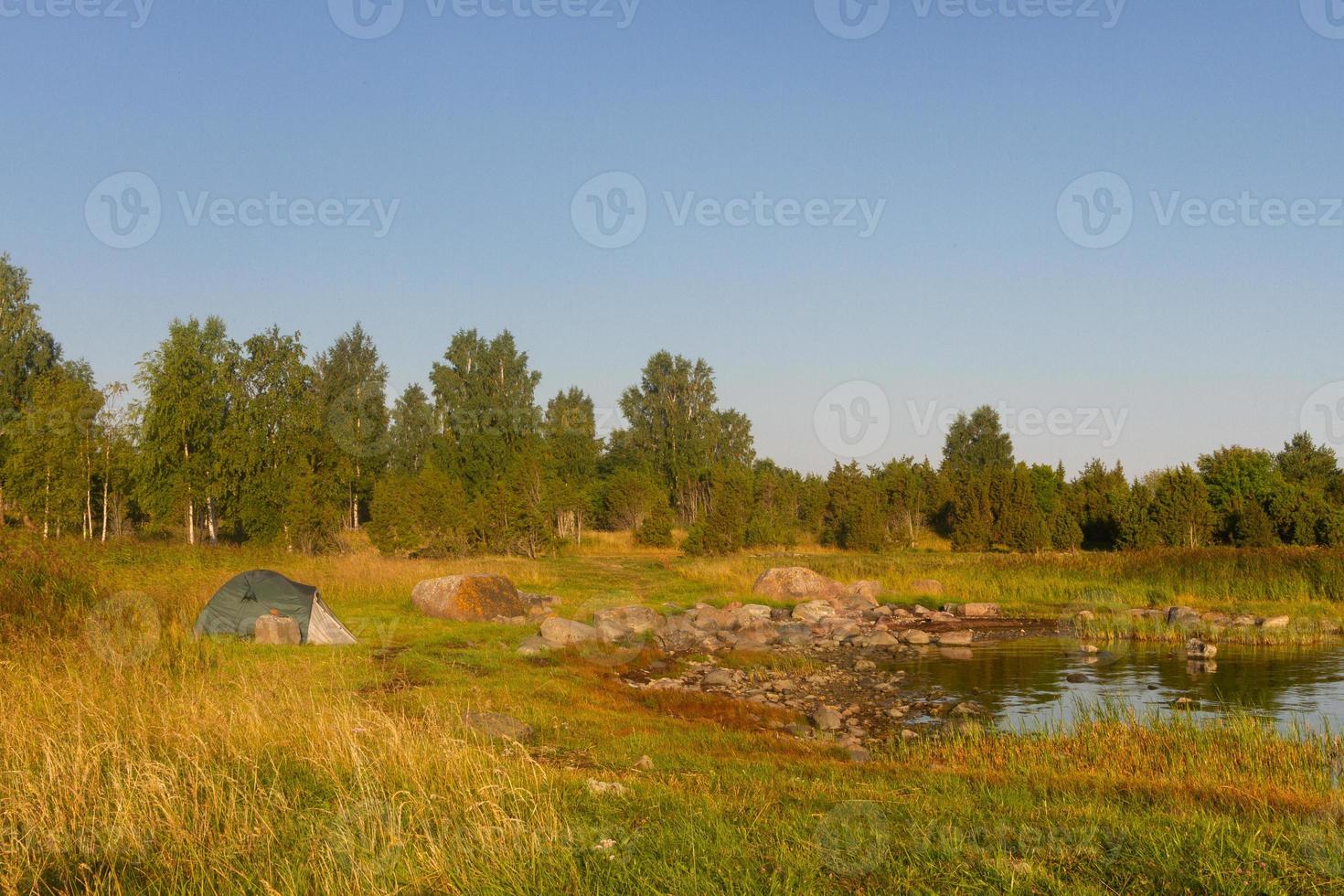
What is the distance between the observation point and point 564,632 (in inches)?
808

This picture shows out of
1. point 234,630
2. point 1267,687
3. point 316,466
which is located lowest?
point 1267,687

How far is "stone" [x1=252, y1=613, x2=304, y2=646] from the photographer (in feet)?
59.2

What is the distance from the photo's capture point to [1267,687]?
57.6 ft

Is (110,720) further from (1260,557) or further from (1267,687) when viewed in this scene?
(1260,557)

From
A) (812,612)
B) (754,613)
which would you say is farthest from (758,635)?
(812,612)

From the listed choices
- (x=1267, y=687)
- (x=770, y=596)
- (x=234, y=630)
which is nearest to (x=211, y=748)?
(x=234, y=630)

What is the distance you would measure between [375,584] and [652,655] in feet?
30.8

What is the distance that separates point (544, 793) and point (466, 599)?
53.8 feet

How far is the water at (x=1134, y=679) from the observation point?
1563 centimetres

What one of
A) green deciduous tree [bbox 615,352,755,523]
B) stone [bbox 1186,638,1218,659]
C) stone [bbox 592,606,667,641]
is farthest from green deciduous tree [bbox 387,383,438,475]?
stone [bbox 1186,638,1218,659]

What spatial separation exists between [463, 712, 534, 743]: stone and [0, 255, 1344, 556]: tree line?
2970 centimetres

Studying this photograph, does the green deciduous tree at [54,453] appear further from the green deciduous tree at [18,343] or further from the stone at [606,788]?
the stone at [606,788]

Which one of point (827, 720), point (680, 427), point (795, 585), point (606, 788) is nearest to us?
point (606, 788)

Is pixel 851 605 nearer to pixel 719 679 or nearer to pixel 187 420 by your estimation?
pixel 719 679
